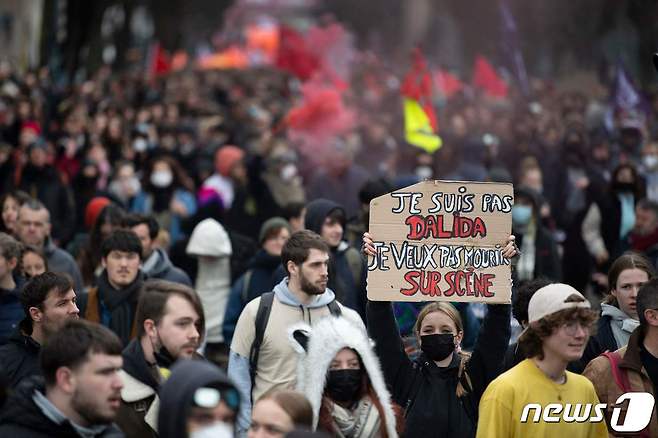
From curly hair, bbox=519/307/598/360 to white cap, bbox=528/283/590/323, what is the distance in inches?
0.8

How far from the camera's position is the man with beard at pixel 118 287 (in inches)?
366

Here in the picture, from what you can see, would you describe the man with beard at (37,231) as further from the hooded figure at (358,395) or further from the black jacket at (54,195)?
the hooded figure at (358,395)

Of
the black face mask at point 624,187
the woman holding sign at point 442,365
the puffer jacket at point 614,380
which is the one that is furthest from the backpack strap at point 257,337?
the black face mask at point 624,187

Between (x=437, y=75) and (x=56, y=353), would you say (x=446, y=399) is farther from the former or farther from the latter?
(x=437, y=75)

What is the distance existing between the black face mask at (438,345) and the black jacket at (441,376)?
0.17ft

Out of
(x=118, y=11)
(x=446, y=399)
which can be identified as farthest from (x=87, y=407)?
(x=118, y=11)

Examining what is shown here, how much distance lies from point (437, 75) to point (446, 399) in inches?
838

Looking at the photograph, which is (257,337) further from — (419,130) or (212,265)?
(419,130)

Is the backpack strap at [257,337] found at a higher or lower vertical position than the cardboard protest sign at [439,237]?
lower

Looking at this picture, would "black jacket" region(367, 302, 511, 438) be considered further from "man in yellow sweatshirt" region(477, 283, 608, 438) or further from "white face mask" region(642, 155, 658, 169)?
"white face mask" region(642, 155, 658, 169)

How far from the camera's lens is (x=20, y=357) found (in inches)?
291

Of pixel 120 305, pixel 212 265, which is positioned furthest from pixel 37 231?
pixel 120 305

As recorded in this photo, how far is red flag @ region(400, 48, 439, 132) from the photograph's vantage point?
1591cm

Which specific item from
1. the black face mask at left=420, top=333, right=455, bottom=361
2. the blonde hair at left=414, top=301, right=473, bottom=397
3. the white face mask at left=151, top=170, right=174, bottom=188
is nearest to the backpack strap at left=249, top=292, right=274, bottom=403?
the blonde hair at left=414, top=301, right=473, bottom=397
